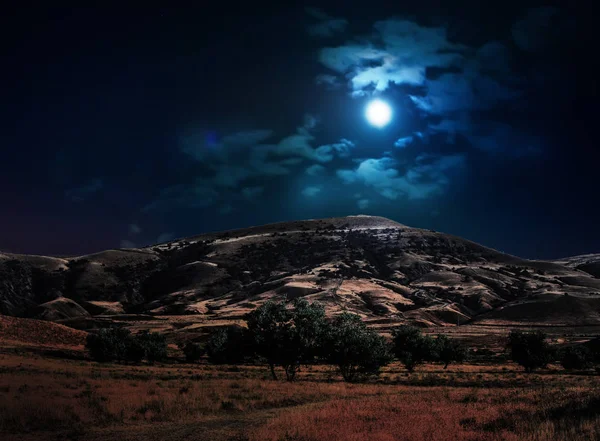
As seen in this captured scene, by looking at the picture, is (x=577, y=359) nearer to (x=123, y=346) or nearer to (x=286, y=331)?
(x=286, y=331)

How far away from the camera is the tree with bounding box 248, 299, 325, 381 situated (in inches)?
1779

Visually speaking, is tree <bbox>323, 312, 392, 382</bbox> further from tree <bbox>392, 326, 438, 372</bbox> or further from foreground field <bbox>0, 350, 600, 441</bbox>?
tree <bbox>392, 326, 438, 372</bbox>

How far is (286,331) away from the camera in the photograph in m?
45.4

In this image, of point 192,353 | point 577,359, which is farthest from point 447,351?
point 192,353

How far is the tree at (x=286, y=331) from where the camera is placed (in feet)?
148

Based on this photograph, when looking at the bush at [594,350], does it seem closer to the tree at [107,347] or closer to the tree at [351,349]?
the tree at [351,349]

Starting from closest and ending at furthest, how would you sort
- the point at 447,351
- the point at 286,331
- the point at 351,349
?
the point at 286,331
the point at 351,349
the point at 447,351

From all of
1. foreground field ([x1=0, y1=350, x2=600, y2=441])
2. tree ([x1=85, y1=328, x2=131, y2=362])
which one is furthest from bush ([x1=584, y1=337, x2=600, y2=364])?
tree ([x1=85, y1=328, x2=131, y2=362])

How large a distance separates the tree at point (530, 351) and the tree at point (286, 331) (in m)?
35.9

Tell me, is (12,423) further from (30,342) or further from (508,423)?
(30,342)

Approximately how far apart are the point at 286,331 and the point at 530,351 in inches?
1636

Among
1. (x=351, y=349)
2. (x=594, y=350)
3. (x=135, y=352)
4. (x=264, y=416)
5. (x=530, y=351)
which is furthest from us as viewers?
(x=594, y=350)

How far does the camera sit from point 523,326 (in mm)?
143125

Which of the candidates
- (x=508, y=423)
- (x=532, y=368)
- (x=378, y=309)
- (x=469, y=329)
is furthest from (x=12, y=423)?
(x=378, y=309)
